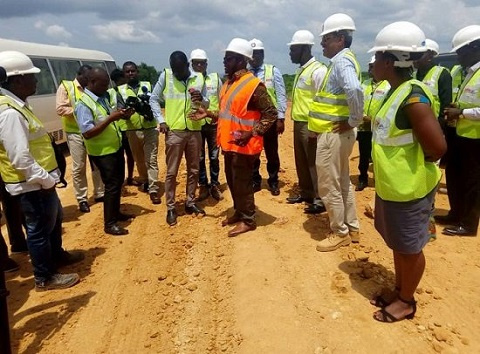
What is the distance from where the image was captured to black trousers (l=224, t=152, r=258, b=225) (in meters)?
4.41

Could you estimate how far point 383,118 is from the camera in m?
2.68

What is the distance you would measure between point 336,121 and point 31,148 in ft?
9.02

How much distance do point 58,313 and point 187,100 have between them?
2785mm

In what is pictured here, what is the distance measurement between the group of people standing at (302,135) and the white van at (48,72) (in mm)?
4697

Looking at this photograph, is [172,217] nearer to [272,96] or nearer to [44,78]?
[272,96]

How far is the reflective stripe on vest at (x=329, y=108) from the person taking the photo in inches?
150

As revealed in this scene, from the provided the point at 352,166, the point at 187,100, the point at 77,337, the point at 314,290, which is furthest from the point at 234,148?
the point at 352,166

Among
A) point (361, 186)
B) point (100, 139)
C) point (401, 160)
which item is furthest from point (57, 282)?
point (361, 186)

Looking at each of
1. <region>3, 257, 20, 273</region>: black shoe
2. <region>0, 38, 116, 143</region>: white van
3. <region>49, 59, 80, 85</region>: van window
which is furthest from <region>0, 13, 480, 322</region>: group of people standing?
<region>49, 59, 80, 85</region>: van window

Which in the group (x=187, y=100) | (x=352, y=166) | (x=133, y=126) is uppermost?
(x=187, y=100)

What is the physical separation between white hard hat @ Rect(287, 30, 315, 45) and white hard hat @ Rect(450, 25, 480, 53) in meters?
1.62

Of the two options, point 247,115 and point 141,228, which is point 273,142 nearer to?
point 247,115

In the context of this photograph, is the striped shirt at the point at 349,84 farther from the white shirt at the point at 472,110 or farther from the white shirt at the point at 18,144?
the white shirt at the point at 18,144

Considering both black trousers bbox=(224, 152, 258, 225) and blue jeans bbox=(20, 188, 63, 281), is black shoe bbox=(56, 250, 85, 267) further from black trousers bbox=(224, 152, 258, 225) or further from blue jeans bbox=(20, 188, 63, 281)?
black trousers bbox=(224, 152, 258, 225)
